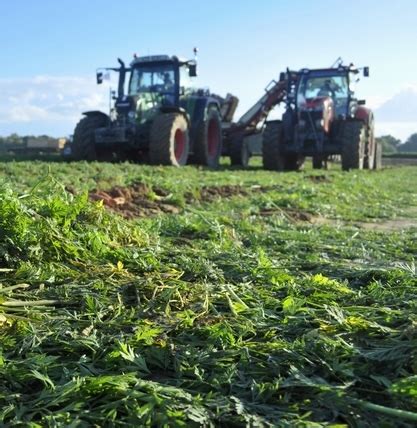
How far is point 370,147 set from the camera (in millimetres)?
19797

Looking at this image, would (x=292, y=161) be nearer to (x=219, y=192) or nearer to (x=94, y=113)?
(x=94, y=113)

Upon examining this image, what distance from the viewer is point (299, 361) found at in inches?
94.8

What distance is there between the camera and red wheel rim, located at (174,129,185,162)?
49.6 feet

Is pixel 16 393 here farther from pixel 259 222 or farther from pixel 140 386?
pixel 259 222

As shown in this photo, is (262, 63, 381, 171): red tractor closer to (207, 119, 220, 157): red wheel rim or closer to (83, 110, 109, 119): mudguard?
(207, 119, 220, 157): red wheel rim

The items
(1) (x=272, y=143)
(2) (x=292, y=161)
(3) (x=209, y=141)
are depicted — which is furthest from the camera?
(2) (x=292, y=161)

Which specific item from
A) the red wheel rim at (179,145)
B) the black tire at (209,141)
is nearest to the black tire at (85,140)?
the red wheel rim at (179,145)

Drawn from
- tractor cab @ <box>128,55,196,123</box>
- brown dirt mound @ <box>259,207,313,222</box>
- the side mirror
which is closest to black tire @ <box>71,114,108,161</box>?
tractor cab @ <box>128,55,196,123</box>

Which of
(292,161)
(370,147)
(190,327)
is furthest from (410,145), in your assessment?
(190,327)

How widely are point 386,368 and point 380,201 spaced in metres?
7.90

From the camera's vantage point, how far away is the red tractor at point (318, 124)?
53.2ft

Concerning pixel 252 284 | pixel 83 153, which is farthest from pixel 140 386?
pixel 83 153

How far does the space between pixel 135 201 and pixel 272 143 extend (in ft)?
30.5

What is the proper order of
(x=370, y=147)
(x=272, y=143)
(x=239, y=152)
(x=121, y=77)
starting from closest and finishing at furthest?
(x=121, y=77) → (x=272, y=143) → (x=239, y=152) → (x=370, y=147)
